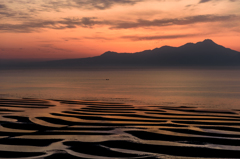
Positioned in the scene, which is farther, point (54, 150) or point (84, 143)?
point (84, 143)

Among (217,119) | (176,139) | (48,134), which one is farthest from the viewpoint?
(217,119)

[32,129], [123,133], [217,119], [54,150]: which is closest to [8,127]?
[32,129]

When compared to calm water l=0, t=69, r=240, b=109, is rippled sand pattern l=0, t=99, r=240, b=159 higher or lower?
higher

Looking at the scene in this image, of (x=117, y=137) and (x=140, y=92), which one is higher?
(x=117, y=137)

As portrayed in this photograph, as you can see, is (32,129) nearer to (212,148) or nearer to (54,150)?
(54,150)

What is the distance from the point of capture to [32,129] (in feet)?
40.5

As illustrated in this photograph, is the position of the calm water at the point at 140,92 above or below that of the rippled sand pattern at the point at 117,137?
below

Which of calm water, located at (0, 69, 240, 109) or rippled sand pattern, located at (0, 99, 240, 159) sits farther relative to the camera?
calm water, located at (0, 69, 240, 109)

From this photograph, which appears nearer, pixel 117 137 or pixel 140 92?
pixel 117 137

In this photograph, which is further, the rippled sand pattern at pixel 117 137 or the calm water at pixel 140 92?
the calm water at pixel 140 92

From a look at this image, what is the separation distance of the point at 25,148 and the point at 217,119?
10.7 meters

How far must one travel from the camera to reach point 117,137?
10.9 meters

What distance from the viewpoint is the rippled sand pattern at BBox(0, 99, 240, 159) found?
29.3 feet

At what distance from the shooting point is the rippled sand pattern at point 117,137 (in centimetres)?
895
